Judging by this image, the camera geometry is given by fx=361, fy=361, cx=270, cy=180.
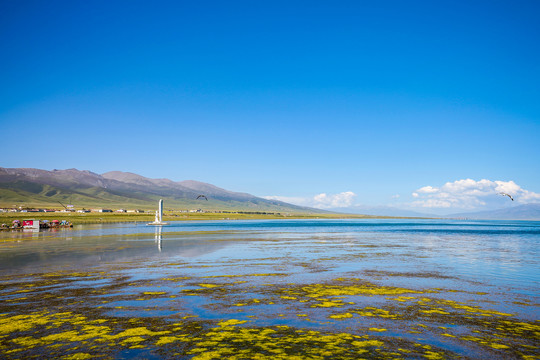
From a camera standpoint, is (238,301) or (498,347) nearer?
(498,347)

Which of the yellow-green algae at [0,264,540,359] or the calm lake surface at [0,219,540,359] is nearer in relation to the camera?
the yellow-green algae at [0,264,540,359]

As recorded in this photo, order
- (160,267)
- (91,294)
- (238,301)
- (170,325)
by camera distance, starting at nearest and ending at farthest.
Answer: (170,325) < (238,301) < (91,294) < (160,267)

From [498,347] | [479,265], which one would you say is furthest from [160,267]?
[479,265]

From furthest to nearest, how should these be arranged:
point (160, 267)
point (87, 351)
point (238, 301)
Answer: point (160, 267)
point (238, 301)
point (87, 351)

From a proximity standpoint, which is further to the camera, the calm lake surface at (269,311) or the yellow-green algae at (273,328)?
the calm lake surface at (269,311)

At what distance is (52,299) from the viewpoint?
18.0 meters

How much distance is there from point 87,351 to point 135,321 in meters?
3.33

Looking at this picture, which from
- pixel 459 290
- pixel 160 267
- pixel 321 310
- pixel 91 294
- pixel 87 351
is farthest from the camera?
pixel 160 267

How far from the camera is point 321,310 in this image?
1616 cm

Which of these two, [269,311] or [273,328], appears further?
[269,311]

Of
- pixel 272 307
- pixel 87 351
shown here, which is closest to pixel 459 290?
pixel 272 307

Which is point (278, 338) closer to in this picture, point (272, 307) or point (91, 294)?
point (272, 307)

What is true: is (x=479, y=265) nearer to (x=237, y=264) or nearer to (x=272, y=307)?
(x=237, y=264)

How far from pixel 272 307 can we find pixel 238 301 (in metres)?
2.09
